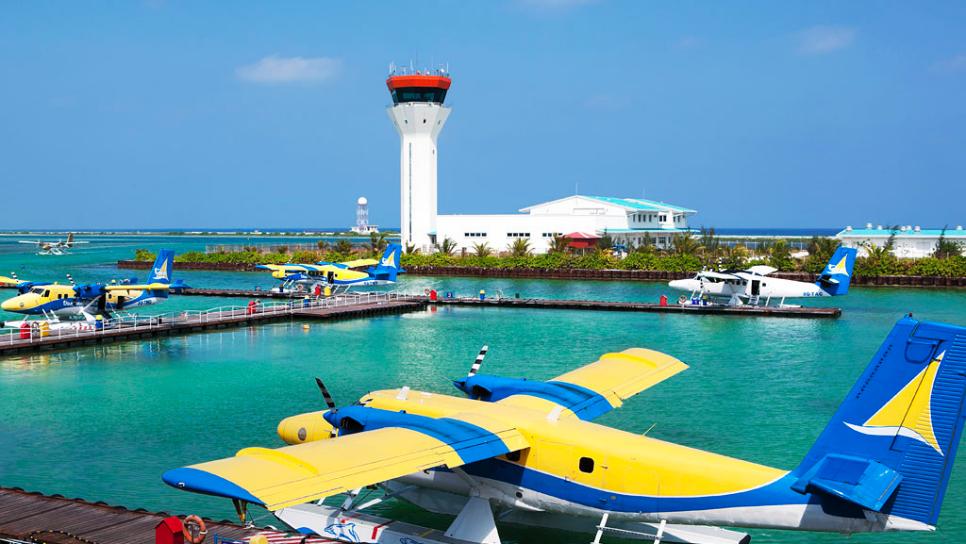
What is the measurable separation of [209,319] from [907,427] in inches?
1847

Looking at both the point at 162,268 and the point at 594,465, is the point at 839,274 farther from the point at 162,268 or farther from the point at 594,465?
the point at 594,465

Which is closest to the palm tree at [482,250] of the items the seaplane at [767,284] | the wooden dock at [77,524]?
the seaplane at [767,284]

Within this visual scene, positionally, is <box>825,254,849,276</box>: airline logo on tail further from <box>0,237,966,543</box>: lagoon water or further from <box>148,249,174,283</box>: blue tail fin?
<box>148,249,174,283</box>: blue tail fin

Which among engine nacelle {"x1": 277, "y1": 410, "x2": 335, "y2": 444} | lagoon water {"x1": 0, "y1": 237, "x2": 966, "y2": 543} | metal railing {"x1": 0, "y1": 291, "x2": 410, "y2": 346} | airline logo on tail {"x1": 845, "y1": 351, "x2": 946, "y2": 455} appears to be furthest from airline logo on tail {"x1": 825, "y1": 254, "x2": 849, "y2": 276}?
airline logo on tail {"x1": 845, "y1": 351, "x2": 946, "y2": 455}

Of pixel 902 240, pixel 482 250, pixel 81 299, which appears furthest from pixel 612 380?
pixel 902 240

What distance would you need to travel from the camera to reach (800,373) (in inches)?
1481

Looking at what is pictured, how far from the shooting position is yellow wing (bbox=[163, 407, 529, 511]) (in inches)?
460

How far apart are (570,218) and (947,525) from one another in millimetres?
84040

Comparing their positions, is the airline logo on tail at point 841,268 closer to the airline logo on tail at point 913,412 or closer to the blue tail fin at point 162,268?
the blue tail fin at point 162,268

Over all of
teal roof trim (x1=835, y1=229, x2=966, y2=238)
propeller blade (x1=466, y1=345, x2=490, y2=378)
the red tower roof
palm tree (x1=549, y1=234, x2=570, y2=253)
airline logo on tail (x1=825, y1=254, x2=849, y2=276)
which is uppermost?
the red tower roof

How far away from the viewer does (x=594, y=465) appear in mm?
15008

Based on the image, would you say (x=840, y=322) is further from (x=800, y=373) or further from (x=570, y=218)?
(x=570, y=218)

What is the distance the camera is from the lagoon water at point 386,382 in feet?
73.5

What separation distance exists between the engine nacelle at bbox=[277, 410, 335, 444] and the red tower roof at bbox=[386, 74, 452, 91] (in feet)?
282
